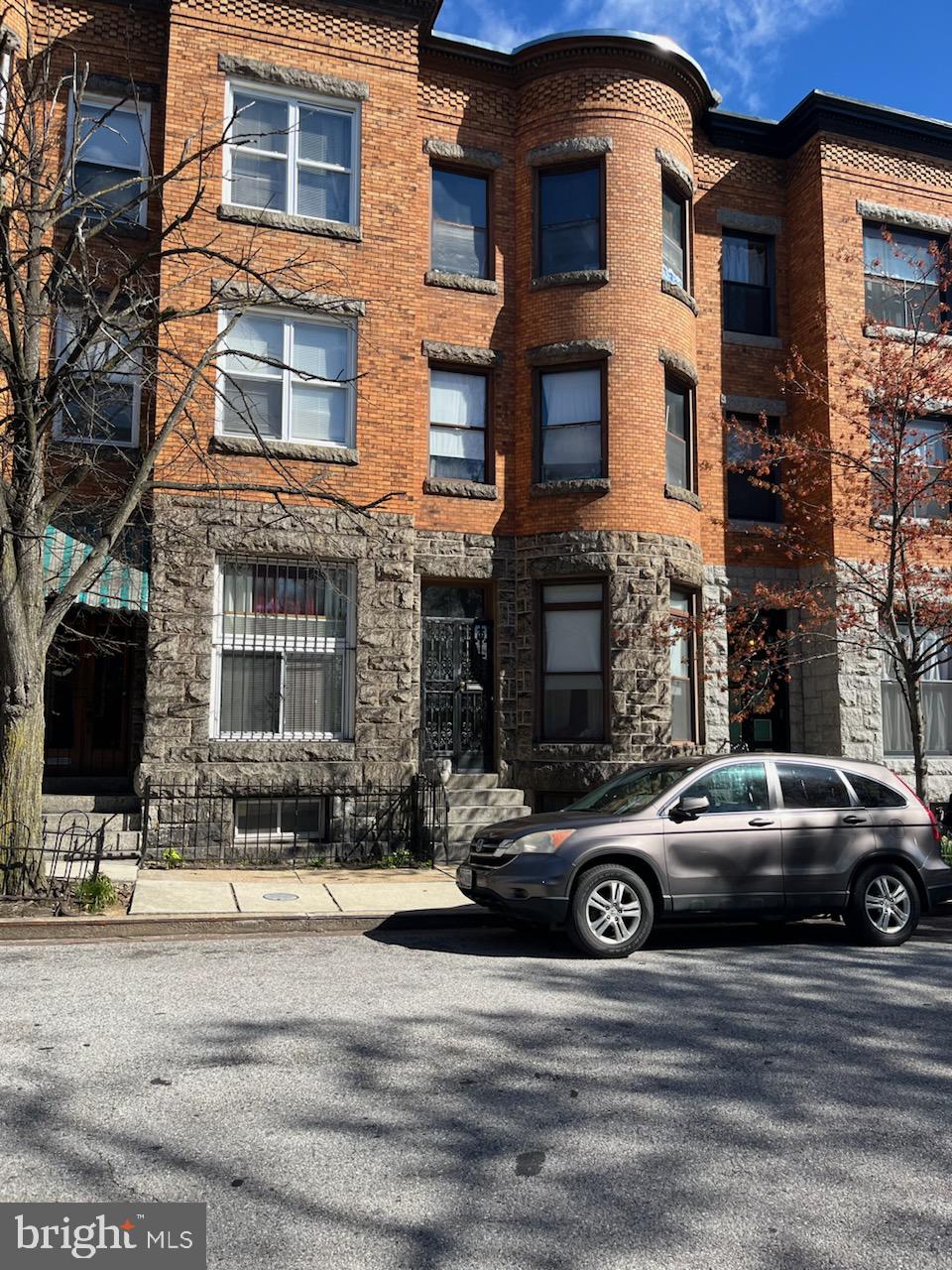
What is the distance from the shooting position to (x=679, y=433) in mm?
16734

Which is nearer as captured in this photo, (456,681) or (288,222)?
(288,222)

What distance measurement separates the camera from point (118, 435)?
1439 centimetres

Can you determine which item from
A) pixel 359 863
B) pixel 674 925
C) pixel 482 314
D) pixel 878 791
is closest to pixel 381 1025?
pixel 674 925

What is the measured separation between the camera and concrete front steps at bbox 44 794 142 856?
12461 millimetres

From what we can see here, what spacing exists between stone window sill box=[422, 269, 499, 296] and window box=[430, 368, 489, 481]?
1.28 metres

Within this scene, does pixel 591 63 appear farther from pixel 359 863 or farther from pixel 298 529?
pixel 359 863

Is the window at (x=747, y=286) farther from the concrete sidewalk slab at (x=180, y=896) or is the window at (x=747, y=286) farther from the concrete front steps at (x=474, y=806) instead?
the concrete sidewalk slab at (x=180, y=896)

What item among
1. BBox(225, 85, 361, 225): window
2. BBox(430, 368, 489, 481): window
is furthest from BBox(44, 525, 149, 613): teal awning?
BBox(225, 85, 361, 225): window

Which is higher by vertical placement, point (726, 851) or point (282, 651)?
point (282, 651)

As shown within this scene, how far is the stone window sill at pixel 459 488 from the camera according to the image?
50.7 feet

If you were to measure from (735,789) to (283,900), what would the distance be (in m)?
4.62

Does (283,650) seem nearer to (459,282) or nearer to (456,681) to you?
(456,681)

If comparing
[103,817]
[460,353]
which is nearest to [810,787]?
[103,817]

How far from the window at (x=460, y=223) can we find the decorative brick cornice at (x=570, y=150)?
3.17 ft
